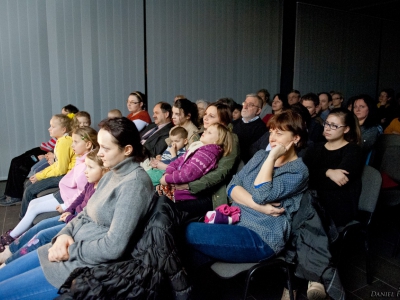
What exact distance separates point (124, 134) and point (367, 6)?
7.11 meters

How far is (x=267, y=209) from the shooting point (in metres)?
1.80

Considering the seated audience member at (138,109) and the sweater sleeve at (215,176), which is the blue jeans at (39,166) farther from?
the sweater sleeve at (215,176)

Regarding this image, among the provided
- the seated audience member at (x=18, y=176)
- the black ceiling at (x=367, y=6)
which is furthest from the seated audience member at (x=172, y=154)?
the black ceiling at (x=367, y=6)

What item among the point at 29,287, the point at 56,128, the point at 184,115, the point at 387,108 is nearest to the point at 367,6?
the point at 387,108

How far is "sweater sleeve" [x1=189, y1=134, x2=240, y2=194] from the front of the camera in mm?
2357

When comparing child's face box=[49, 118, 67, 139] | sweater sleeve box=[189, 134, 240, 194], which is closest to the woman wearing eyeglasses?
sweater sleeve box=[189, 134, 240, 194]

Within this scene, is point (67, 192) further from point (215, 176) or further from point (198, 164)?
point (215, 176)

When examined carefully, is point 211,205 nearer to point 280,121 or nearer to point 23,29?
point 280,121

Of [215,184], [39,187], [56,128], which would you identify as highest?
[56,128]

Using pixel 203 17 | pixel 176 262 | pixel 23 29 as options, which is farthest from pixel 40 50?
pixel 176 262

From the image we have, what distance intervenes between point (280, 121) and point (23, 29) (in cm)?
414

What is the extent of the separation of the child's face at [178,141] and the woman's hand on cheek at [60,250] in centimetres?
149

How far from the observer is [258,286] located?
2334mm

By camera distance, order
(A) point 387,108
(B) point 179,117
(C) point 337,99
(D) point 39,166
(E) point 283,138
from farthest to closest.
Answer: (C) point 337,99, (A) point 387,108, (D) point 39,166, (B) point 179,117, (E) point 283,138
